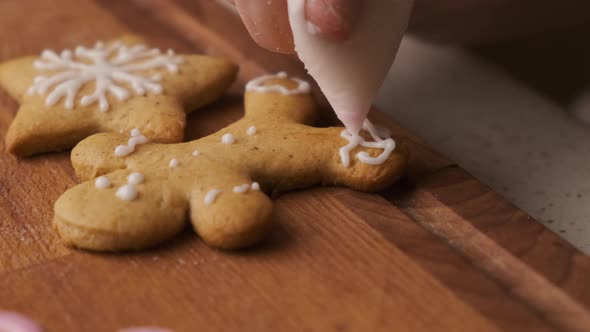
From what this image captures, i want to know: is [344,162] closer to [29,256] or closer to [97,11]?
[29,256]

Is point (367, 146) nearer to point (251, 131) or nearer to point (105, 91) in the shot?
point (251, 131)

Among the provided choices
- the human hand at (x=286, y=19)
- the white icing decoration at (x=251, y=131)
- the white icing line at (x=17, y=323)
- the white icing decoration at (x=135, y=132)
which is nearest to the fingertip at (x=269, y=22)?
the human hand at (x=286, y=19)

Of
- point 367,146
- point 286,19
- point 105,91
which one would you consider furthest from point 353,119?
point 105,91

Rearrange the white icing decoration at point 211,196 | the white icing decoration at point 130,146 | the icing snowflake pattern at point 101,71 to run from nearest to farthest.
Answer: the white icing decoration at point 211,196 → the white icing decoration at point 130,146 → the icing snowflake pattern at point 101,71

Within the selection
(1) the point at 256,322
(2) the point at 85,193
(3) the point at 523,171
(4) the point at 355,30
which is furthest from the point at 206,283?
(3) the point at 523,171

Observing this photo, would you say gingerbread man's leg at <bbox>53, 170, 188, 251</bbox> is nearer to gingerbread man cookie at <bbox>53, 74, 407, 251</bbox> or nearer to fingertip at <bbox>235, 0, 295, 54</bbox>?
gingerbread man cookie at <bbox>53, 74, 407, 251</bbox>

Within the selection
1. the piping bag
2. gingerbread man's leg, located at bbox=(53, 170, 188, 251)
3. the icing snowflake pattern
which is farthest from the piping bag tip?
the icing snowflake pattern

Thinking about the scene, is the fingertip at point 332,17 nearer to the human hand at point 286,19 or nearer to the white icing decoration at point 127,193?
the human hand at point 286,19
